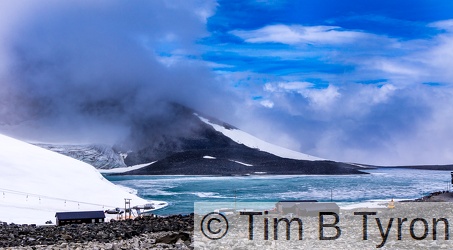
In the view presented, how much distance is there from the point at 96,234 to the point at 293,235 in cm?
616

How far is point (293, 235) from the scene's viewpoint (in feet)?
46.9

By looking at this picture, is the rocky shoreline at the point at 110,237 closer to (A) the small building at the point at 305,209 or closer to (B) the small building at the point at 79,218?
(B) the small building at the point at 79,218

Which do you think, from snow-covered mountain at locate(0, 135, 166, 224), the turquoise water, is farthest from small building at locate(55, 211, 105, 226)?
the turquoise water

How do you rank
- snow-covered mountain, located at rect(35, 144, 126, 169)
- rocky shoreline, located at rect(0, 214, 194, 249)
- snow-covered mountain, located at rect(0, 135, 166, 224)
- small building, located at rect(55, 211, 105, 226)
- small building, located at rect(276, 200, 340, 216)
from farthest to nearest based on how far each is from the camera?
1. snow-covered mountain, located at rect(35, 144, 126, 169)
2. snow-covered mountain, located at rect(0, 135, 166, 224)
3. small building, located at rect(55, 211, 105, 226)
4. small building, located at rect(276, 200, 340, 216)
5. rocky shoreline, located at rect(0, 214, 194, 249)

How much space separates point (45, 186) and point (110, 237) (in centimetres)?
2694

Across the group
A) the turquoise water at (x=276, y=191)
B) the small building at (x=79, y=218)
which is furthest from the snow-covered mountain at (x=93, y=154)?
the small building at (x=79, y=218)

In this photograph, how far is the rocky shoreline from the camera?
13430 millimetres

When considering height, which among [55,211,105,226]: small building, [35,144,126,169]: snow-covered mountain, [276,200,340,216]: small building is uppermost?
[35,144,126,169]: snow-covered mountain

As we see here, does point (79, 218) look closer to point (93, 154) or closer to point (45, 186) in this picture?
point (45, 186)

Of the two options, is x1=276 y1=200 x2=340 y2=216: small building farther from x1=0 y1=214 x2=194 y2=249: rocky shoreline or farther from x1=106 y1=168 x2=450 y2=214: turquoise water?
x1=106 y1=168 x2=450 y2=214: turquoise water

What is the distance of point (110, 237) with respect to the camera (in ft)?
52.5

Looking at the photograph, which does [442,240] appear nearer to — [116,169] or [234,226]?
[234,226]

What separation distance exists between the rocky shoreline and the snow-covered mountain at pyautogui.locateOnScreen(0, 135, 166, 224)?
10811mm

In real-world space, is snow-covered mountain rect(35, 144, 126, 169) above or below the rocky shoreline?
above
